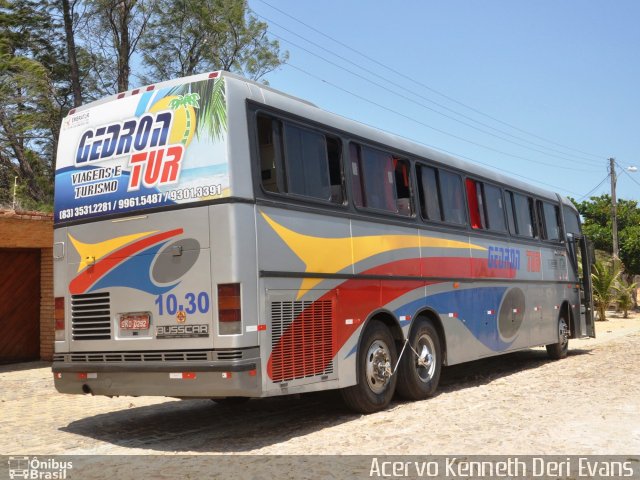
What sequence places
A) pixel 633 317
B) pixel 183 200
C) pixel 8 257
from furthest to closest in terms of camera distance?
pixel 633 317, pixel 8 257, pixel 183 200

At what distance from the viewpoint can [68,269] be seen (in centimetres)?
817

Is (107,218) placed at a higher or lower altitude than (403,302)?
higher

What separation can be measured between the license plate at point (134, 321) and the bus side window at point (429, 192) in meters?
4.56

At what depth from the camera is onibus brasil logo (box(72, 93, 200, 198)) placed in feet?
24.2

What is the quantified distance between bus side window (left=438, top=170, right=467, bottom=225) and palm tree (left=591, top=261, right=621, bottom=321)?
2029 cm

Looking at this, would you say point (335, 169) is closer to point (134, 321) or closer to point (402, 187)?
point (402, 187)

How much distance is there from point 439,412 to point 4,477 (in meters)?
4.80

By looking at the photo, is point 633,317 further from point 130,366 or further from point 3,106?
point 130,366

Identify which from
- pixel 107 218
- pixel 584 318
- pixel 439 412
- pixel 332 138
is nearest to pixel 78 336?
pixel 107 218

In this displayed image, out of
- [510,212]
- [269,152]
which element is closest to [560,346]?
[510,212]

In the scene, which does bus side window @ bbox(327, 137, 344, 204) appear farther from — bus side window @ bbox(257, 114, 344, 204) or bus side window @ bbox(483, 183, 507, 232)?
bus side window @ bbox(483, 183, 507, 232)

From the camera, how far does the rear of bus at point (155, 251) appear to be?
22.8 feet

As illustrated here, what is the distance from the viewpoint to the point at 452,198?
11430 millimetres

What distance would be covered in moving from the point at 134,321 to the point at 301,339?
67.7 inches
